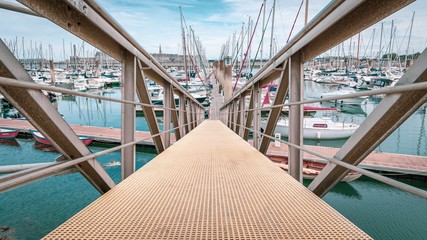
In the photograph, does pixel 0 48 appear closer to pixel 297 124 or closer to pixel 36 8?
pixel 36 8

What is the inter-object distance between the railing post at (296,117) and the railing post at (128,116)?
67.8 inches

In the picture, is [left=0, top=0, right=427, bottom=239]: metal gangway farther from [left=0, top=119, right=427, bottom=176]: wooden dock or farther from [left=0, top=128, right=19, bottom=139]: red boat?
[left=0, top=128, right=19, bottom=139]: red boat

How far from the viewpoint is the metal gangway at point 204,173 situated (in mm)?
1398

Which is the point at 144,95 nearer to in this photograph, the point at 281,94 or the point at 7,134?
the point at 281,94

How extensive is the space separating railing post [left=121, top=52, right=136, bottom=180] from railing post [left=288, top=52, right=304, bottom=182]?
1723mm

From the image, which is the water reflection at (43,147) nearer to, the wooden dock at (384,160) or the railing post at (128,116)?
the wooden dock at (384,160)

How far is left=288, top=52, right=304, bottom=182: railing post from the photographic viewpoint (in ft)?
8.80

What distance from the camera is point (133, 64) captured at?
2857mm

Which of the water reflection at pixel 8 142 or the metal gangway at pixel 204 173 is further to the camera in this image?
the water reflection at pixel 8 142

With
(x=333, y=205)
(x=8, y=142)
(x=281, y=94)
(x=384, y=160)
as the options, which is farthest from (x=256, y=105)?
(x=8, y=142)

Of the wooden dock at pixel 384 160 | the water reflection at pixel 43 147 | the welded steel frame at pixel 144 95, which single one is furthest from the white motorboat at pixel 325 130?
the water reflection at pixel 43 147

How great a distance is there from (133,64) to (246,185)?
1.80 metres

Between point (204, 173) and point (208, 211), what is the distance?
1.00 metres

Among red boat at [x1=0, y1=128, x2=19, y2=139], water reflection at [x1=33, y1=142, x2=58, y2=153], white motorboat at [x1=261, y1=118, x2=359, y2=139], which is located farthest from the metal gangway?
red boat at [x1=0, y1=128, x2=19, y2=139]
